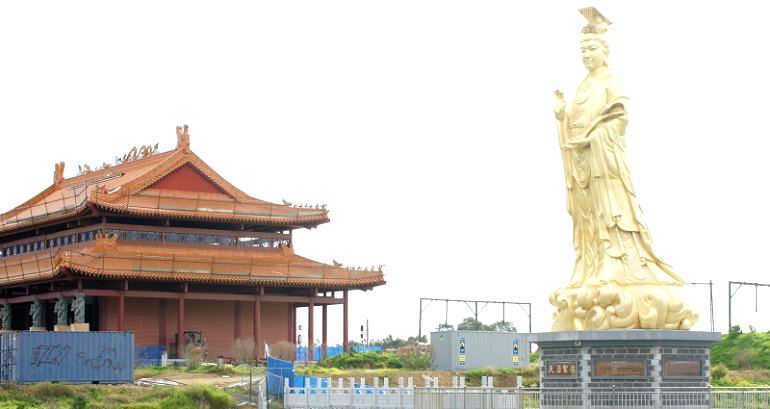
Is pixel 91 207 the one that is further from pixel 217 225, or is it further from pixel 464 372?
pixel 464 372

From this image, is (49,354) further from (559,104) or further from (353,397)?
(559,104)

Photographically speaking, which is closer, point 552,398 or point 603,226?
point 552,398

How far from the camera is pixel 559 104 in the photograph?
1385 inches

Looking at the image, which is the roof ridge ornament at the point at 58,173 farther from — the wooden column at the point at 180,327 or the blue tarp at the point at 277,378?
the blue tarp at the point at 277,378

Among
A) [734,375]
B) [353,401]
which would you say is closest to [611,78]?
[353,401]

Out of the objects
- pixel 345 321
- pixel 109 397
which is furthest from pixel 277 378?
pixel 345 321

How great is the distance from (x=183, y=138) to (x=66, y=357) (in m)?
22.2

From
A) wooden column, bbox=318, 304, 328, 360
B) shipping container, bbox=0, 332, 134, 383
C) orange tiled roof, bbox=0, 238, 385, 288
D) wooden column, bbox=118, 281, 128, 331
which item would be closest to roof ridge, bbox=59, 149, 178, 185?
orange tiled roof, bbox=0, 238, 385, 288

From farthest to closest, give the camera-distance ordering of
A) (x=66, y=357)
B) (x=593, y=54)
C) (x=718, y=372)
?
(x=718, y=372) → (x=66, y=357) → (x=593, y=54)

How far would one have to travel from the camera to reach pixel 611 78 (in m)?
A: 34.5

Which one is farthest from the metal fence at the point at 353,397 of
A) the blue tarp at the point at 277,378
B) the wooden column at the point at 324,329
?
Answer: the wooden column at the point at 324,329

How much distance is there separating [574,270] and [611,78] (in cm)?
473

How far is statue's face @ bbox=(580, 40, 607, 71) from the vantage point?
114ft

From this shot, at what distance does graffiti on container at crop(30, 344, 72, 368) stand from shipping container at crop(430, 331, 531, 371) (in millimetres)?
15963
